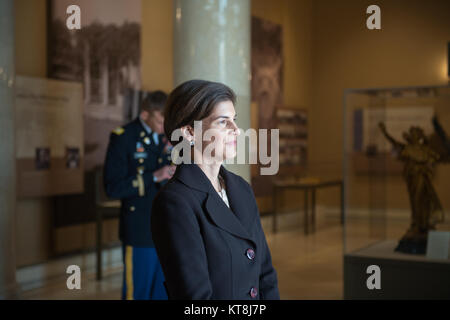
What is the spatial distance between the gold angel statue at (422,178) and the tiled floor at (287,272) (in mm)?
180

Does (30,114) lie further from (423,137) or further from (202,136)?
(202,136)

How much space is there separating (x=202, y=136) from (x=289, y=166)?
9.17m

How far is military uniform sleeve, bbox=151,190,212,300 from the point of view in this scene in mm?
1668

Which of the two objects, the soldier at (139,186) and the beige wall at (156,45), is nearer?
the soldier at (139,186)

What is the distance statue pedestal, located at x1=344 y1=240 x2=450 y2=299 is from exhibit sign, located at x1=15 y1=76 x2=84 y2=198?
11.1 ft

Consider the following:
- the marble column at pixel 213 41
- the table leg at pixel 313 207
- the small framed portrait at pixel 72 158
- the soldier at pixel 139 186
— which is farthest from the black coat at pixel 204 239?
the table leg at pixel 313 207

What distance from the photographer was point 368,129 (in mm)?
5535

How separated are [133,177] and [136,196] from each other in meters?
0.14

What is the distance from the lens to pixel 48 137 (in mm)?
6590

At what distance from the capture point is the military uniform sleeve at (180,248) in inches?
65.7

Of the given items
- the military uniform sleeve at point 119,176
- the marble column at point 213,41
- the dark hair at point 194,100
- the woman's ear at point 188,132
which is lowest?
the military uniform sleeve at point 119,176

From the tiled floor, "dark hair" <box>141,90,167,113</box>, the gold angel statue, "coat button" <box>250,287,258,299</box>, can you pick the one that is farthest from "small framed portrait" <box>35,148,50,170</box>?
"coat button" <box>250,287,258,299</box>

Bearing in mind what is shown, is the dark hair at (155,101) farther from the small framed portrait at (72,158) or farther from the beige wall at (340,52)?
the beige wall at (340,52)

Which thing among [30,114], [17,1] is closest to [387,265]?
[30,114]
